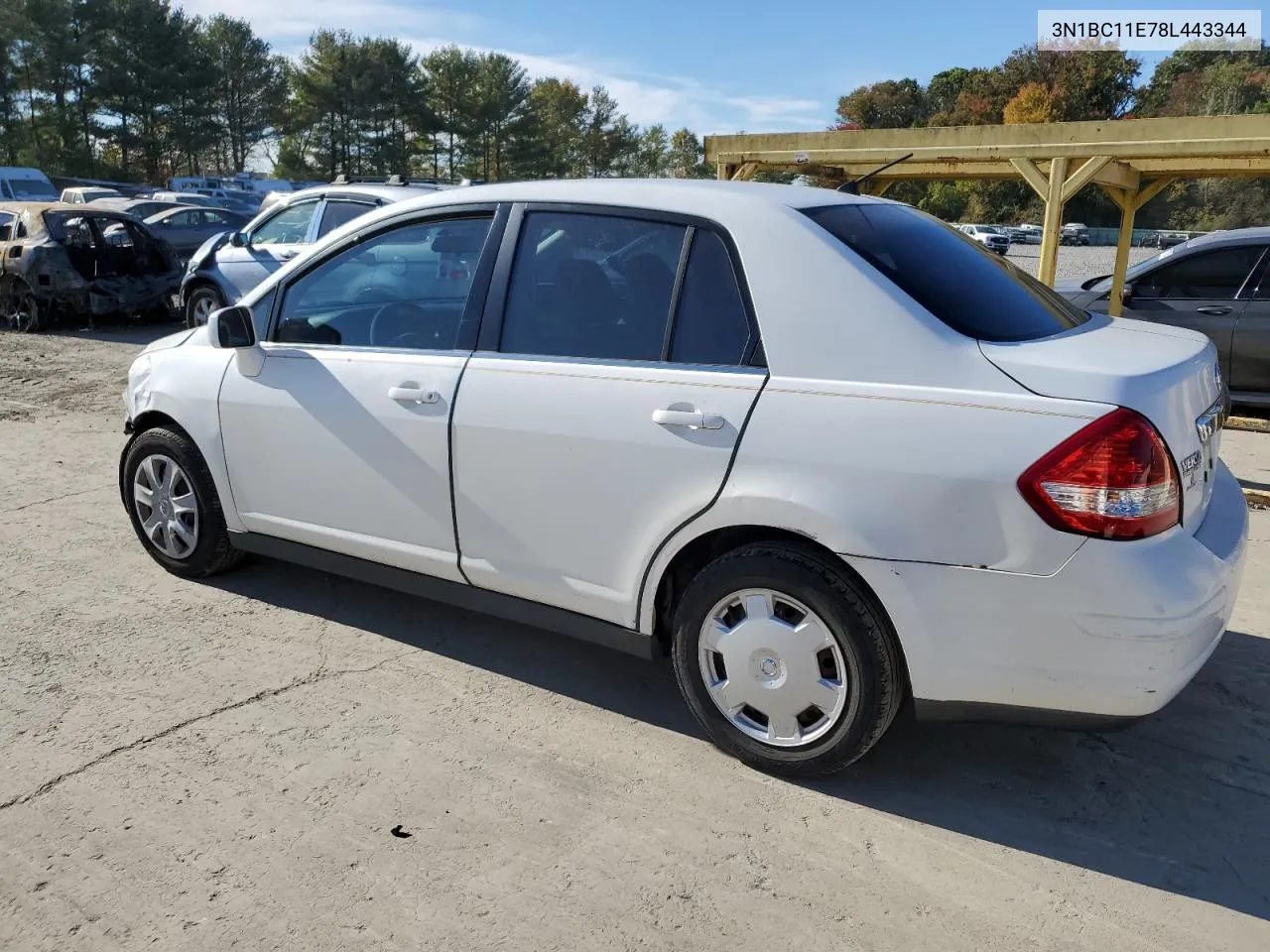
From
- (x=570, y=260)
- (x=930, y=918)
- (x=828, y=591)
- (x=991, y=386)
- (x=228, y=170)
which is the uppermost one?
(x=228, y=170)

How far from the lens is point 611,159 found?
75250 mm

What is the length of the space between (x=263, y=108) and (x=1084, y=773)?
3060 inches

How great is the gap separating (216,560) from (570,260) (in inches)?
90.2

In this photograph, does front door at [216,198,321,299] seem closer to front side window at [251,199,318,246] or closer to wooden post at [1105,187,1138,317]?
front side window at [251,199,318,246]

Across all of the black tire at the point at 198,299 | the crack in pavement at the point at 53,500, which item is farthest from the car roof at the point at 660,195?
the black tire at the point at 198,299

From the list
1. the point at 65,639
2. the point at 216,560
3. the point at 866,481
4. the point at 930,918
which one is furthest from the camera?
the point at 216,560

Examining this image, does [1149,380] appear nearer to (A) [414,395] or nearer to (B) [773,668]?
(B) [773,668]

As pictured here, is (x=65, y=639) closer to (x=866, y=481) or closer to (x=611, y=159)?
(x=866, y=481)

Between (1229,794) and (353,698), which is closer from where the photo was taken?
(1229,794)

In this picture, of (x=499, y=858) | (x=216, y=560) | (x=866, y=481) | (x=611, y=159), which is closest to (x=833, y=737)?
(x=866, y=481)

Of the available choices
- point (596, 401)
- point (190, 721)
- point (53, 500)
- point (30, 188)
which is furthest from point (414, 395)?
point (30, 188)

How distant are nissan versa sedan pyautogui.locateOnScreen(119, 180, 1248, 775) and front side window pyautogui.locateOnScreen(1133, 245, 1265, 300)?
552cm

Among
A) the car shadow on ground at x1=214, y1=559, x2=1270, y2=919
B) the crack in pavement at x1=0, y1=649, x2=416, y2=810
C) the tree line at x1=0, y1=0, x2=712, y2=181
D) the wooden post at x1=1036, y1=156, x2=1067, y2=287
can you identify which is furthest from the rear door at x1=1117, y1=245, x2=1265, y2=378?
the tree line at x1=0, y1=0, x2=712, y2=181

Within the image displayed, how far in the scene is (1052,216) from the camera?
8.37m
